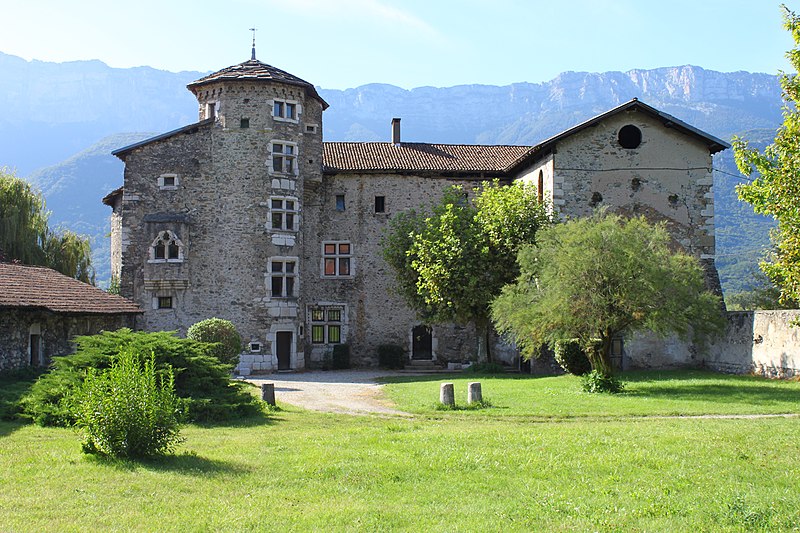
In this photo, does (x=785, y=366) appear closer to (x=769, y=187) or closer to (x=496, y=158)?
(x=769, y=187)

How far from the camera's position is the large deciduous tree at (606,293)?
72.6 feet

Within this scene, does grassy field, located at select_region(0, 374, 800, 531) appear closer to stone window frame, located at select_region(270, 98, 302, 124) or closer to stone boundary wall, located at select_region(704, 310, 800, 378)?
stone boundary wall, located at select_region(704, 310, 800, 378)

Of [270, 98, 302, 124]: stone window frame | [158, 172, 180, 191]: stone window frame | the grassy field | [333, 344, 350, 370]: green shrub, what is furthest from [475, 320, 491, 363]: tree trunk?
the grassy field

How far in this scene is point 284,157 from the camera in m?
34.4

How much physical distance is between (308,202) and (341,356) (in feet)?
23.8

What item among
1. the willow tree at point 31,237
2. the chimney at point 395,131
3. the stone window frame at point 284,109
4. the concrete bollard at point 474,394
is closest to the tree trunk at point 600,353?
the concrete bollard at point 474,394

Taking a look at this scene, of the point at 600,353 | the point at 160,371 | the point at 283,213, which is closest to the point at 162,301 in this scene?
the point at 283,213

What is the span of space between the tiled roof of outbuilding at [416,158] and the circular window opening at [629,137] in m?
5.54

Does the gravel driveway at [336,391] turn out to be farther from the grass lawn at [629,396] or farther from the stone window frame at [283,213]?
the stone window frame at [283,213]

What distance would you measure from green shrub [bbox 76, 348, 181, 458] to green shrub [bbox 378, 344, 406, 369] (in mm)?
24500

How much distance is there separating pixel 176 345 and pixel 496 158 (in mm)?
23783

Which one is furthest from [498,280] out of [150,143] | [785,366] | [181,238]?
[150,143]

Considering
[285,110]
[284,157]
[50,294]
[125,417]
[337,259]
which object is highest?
[285,110]

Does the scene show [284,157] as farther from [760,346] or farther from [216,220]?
[760,346]
